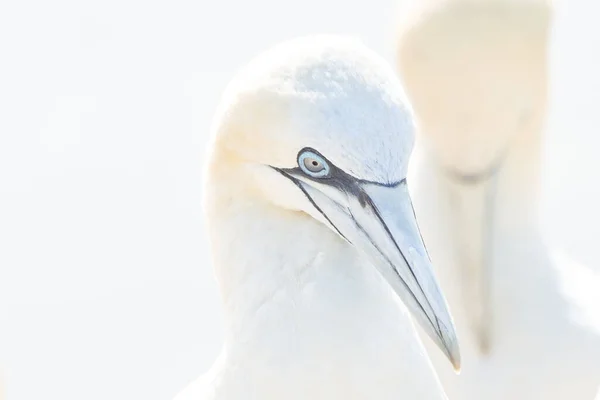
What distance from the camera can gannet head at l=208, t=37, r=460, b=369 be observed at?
386 cm

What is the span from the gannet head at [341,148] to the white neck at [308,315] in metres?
0.08

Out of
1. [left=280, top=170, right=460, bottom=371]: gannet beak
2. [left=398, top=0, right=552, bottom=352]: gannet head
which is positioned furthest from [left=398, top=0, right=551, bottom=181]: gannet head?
[left=280, top=170, right=460, bottom=371]: gannet beak

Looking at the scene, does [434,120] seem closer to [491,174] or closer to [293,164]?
[491,174]

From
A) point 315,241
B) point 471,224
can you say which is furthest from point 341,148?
point 471,224

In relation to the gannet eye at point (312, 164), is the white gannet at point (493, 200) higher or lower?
lower

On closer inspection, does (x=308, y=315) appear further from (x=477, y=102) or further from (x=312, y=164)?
(x=477, y=102)

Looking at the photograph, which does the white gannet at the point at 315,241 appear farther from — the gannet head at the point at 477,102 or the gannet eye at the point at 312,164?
the gannet head at the point at 477,102

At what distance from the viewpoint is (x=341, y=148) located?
387cm

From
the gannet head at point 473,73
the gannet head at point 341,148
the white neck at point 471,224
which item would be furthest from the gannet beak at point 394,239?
the white neck at point 471,224

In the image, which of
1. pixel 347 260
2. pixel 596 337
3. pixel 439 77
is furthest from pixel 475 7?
pixel 347 260

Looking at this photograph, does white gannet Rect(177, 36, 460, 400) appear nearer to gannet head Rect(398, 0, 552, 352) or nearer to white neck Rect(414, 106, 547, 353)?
gannet head Rect(398, 0, 552, 352)

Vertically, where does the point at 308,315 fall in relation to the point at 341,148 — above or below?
below

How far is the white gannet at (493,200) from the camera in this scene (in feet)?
19.0

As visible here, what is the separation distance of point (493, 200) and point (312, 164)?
219 cm
